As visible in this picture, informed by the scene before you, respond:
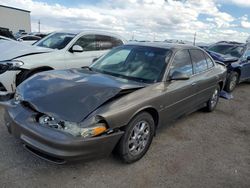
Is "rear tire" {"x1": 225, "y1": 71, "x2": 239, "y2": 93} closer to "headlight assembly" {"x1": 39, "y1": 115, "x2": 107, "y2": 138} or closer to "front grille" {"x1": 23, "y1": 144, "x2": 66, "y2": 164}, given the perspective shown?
"headlight assembly" {"x1": 39, "y1": 115, "x2": 107, "y2": 138}

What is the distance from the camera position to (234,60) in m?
8.40

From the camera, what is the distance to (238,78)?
866 cm

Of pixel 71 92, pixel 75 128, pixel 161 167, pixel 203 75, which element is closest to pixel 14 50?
pixel 71 92

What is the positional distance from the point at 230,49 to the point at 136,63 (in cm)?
673

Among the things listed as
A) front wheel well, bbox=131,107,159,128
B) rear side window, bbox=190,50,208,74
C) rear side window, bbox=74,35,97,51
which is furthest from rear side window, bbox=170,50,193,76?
rear side window, bbox=74,35,97,51

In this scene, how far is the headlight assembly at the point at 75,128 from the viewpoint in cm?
270

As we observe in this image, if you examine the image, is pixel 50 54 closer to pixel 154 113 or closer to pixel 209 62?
pixel 154 113

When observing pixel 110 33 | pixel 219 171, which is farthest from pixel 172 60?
pixel 110 33

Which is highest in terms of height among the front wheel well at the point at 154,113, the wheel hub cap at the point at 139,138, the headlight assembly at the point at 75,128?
the headlight assembly at the point at 75,128

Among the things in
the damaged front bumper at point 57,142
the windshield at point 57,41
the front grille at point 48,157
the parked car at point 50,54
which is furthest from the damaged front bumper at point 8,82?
the front grille at point 48,157

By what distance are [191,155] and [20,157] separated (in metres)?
2.39

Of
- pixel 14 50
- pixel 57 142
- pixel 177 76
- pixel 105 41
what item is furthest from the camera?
pixel 105 41

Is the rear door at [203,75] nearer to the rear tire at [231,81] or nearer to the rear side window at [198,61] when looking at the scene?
the rear side window at [198,61]

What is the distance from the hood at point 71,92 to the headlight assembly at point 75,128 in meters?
0.06
